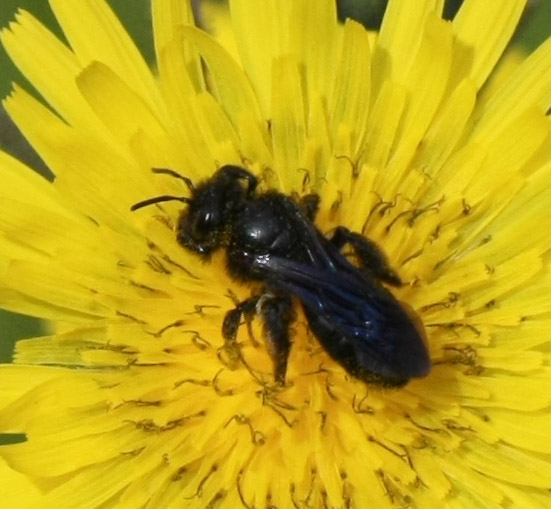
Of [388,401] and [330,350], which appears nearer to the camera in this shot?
[330,350]

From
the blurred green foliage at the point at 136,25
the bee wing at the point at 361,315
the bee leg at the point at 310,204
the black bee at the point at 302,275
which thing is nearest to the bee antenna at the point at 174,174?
the black bee at the point at 302,275

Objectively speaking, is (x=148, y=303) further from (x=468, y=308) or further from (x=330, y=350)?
(x=468, y=308)

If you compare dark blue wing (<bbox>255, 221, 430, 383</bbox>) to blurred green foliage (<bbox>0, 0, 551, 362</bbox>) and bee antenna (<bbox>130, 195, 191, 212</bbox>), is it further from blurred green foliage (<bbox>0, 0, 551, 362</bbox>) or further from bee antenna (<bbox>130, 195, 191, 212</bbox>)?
blurred green foliage (<bbox>0, 0, 551, 362</bbox>)

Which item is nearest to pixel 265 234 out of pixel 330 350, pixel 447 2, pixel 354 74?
pixel 330 350

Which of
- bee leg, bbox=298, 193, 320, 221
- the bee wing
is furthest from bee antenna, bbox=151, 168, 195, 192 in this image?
the bee wing

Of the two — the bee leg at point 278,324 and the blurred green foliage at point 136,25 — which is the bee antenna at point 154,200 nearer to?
the bee leg at point 278,324
